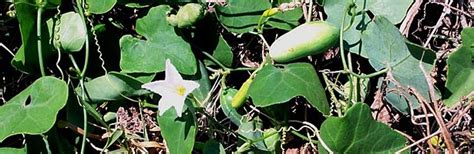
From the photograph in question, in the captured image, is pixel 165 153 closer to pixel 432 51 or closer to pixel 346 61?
pixel 346 61

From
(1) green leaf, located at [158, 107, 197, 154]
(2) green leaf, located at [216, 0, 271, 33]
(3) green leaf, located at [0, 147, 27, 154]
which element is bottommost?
(3) green leaf, located at [0, 147, 27, 154]

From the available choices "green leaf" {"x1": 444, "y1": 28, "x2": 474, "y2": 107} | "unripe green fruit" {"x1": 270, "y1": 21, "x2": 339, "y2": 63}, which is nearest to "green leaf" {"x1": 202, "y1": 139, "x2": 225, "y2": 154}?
"unripe green fruit" {"x1": 270, "y1": 21, "x2": 339, "y2": 63}

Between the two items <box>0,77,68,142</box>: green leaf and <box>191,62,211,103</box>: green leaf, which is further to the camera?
<box>191,62,211,103</box>: green leaf

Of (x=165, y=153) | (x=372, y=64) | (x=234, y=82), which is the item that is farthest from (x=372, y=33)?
(x=165, y=153)

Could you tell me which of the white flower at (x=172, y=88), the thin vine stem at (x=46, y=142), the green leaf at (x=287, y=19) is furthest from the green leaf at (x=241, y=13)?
the thin vine stem at (x=46, y=142)

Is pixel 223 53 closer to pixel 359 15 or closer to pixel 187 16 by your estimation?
pixel 187 16

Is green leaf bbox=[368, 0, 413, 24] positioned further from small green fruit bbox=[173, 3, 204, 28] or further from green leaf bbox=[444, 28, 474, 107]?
small green fruit bbox=[173, 3, 204, 28]

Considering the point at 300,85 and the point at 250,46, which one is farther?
the point at 250,46
